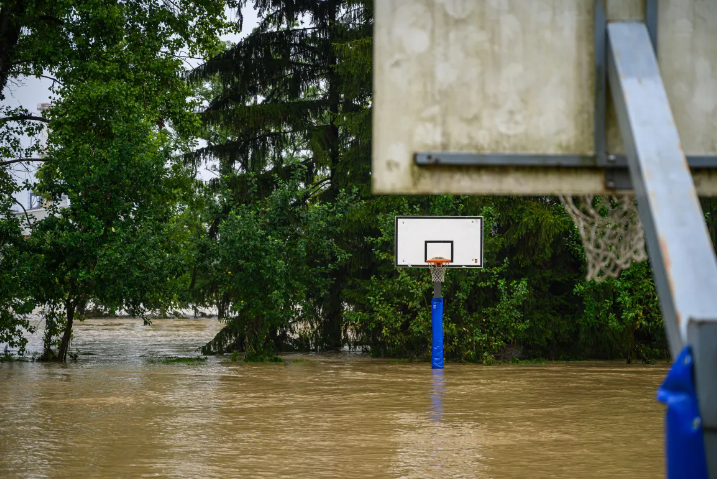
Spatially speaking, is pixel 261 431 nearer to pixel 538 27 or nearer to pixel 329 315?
pixel 538 27

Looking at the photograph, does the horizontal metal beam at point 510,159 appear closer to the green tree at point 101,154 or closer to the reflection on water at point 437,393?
the reflection on water at point 437,393

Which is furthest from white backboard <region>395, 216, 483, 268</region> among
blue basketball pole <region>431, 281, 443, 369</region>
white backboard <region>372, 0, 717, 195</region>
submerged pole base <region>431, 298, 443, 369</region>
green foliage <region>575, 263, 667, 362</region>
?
white backboard <region>372, 0, 717, 195</region>

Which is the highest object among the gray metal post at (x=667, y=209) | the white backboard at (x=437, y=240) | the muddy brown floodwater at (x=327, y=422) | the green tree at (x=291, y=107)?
the green tree at (x=291, y=107)

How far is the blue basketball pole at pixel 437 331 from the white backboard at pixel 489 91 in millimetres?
16837

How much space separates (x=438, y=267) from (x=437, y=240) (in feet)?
1.98

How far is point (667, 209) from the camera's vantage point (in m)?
2.96

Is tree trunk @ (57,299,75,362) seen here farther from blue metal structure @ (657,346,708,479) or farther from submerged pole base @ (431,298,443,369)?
blue metal structure @ (657,346,708,479)

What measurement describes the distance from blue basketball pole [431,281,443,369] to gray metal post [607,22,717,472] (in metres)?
17.0

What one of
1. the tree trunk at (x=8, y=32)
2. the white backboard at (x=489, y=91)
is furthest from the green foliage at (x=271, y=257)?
the white backboard at (x=489, y=91)

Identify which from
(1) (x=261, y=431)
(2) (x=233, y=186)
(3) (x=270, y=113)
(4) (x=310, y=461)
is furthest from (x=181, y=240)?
(4) (x=310, y=461)

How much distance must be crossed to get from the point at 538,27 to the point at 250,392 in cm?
1243

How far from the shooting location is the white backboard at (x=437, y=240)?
20.5 m

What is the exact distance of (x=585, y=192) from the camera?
3.54 metres

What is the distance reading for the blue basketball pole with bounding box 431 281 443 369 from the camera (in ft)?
66.4
